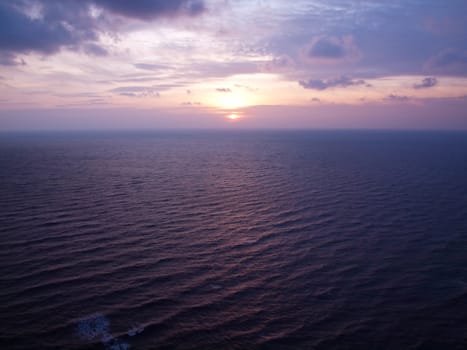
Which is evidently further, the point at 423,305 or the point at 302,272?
the point at 302,272

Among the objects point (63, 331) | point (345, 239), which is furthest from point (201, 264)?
point (345, 239)

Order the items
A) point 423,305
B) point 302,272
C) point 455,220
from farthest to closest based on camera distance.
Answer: point 455,220, point 302,272, point 423,305

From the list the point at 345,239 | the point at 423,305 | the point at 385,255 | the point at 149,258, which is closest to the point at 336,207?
the point at 345,239

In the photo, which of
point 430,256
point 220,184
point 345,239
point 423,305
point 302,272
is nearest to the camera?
point 423,305

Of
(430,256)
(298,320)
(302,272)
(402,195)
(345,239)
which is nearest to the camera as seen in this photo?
(298,320)

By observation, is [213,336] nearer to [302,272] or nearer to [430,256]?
[302,272]

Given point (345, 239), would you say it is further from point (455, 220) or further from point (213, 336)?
point (213, 336)
